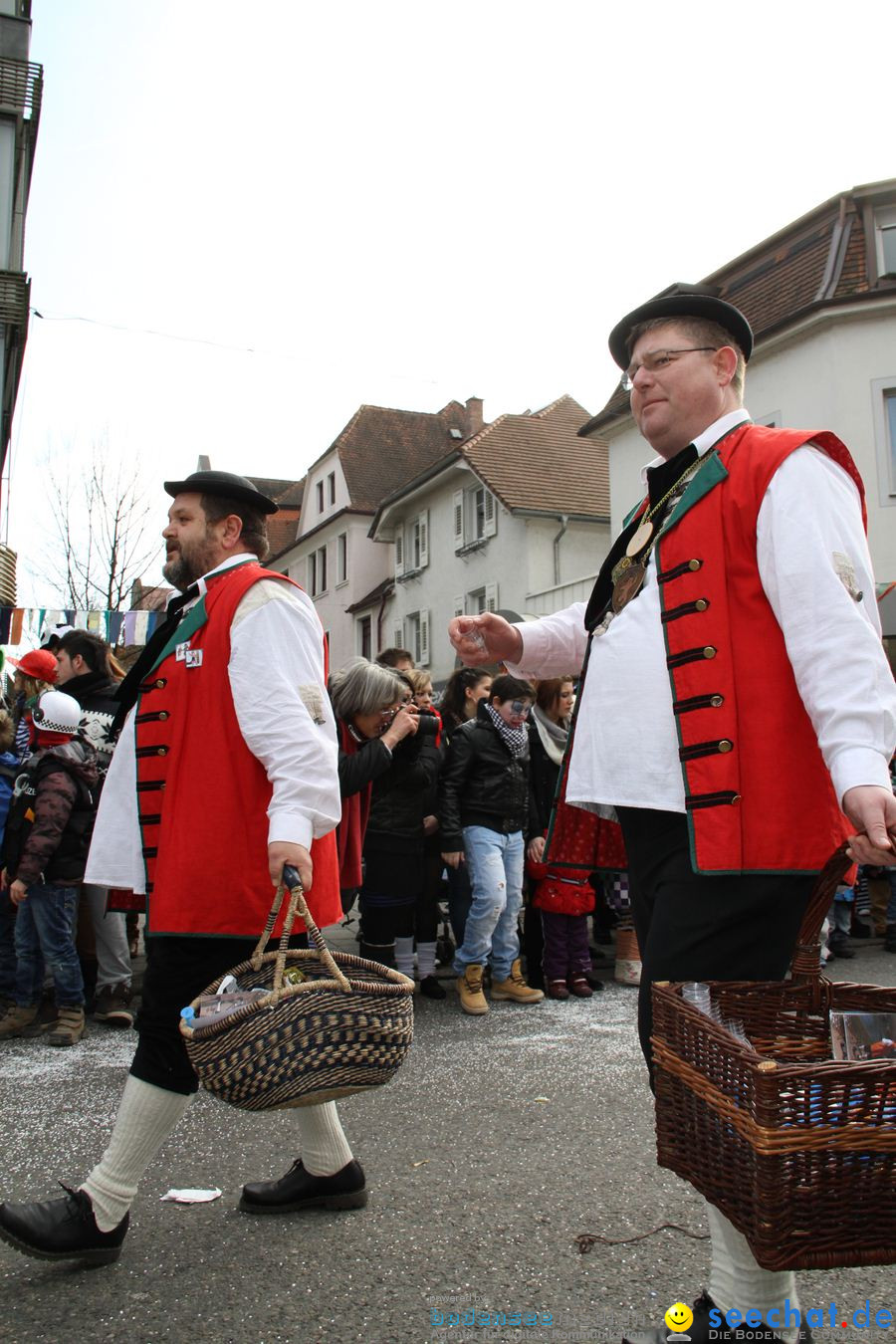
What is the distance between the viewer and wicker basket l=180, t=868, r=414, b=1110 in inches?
91.0

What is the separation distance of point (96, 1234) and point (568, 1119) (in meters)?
1.90

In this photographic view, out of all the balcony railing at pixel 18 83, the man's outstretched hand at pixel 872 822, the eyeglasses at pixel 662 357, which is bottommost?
the man's outstretched hand at pixel 872 822

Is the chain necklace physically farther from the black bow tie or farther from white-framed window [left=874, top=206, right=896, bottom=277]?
white-framed window [left=874, top=206, right=896, bottom=277]

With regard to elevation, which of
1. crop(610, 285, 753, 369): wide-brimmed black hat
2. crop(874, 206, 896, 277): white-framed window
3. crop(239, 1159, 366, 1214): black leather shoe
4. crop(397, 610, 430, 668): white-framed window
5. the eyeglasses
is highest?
crop(874, 206, 896, 277): white-framed window

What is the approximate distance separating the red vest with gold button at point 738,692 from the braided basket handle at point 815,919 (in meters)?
0.10

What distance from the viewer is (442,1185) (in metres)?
3.42

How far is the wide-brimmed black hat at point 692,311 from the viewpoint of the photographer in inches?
95.3

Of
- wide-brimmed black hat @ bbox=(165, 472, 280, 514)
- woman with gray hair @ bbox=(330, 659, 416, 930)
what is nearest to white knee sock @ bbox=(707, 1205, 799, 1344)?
wide-brimmed black hat @ bbox=(165, 472, 280, 514)

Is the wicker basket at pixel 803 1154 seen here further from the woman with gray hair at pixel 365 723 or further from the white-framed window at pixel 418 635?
the white-framed window at pixel 418 635

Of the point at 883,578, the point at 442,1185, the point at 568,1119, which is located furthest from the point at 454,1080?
the point at 883,578

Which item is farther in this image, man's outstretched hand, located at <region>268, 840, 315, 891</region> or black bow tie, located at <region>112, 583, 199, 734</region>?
black bow tie, located at <region>112, 583, 199, 734</region>

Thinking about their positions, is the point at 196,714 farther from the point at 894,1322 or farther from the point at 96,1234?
the point at 894,1322

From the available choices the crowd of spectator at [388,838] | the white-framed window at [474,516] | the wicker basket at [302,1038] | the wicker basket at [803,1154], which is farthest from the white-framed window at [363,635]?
the wicker basket at [803,1154]

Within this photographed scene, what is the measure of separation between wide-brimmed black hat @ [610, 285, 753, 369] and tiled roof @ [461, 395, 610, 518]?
24.2 m
